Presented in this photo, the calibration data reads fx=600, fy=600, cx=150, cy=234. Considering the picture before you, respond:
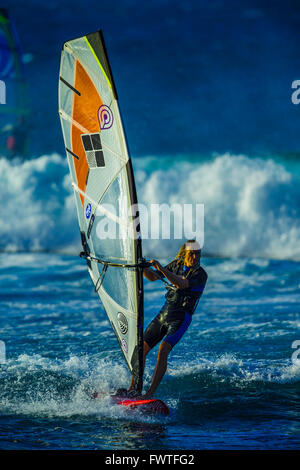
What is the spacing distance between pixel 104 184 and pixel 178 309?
111 cm

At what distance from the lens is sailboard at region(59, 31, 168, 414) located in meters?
4.15

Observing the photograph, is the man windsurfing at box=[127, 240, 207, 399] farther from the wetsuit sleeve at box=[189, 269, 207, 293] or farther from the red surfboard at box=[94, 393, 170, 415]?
the red surfboard at box=[94, 393, 170, 415]

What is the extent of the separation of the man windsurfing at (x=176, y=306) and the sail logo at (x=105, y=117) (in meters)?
1.08

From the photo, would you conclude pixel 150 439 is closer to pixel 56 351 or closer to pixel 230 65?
pixel 56 351

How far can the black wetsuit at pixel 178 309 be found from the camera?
178 inches

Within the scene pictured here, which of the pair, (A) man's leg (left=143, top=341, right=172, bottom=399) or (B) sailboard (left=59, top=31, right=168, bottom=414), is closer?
(B) sailboard (left=59, top=31, right=168, bottom=414)

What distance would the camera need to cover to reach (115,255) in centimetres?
455

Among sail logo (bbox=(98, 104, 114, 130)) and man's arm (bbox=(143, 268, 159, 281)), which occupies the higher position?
sail logo (bbox=(98, 104, 114, 130))

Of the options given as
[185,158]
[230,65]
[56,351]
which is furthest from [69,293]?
[230,65]

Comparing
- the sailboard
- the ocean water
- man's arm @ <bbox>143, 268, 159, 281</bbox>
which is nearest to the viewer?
the ocean water

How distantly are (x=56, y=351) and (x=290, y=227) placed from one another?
938cm

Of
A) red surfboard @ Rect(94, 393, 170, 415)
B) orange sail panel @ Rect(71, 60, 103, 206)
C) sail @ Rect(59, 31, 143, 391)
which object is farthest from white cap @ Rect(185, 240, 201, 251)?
red surfboard @ Rect(94, 393, 170, 415)

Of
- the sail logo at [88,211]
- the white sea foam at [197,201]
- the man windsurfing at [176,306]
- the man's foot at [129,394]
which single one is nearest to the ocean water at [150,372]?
the man's foot at [129,394]

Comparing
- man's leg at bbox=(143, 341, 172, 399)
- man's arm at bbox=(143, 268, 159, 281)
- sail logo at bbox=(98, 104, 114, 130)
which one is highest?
sail logo at bbox=(98, 104, 114, 130)
